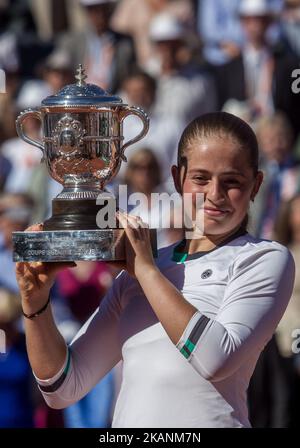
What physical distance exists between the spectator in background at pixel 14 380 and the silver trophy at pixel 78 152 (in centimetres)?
321

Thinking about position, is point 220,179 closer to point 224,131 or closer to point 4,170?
point 224,131

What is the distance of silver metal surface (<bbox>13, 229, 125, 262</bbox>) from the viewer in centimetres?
305

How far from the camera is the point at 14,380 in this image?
21.2 feet

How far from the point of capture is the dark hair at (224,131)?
10.2 feet

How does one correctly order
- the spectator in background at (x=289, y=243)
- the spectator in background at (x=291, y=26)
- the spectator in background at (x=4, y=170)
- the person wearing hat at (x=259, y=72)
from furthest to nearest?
the spectator in background at (x=4, y=170) → the spectator in background at (x=291, y=26) → the person wearing hat at (x=259, y=72) → the spectator in background at (x=289, y=243)

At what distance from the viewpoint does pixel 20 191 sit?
7.69 metres

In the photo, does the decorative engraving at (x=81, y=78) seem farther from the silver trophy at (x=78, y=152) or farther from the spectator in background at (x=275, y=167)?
the spectator in background at (x=275, y=167)

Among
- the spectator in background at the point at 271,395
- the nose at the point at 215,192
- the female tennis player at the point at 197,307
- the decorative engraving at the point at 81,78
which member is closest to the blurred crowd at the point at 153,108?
the spectator in background at the point at 271,395

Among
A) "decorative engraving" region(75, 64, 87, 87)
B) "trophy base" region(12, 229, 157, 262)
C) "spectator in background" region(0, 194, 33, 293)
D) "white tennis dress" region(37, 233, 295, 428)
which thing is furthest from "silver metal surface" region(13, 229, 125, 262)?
"spectator in background" region(0, 194, 33, 293)

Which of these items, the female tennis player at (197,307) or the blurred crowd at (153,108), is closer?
the female tennis player at (197,307)

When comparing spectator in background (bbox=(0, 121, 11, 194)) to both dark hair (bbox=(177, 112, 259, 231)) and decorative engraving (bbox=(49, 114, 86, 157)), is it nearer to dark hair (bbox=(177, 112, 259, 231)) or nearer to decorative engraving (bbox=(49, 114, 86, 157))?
decorative engraving (bbox=(49, 114, 86, 157))

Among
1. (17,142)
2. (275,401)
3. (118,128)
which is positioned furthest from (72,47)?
(118,128)

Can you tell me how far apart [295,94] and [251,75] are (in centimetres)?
40
